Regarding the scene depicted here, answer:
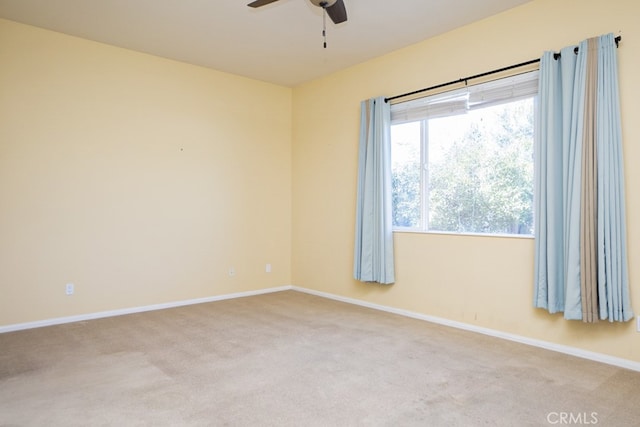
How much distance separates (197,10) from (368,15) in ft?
4.90

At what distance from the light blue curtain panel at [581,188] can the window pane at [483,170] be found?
255 millimetres

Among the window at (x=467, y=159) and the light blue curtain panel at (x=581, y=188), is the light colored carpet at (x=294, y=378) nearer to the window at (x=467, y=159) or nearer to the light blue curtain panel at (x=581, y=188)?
the light blue curtain panel at (x=581, y=188)

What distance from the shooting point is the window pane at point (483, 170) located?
3.48 m

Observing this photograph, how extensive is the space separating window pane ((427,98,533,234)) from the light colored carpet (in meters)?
1.05

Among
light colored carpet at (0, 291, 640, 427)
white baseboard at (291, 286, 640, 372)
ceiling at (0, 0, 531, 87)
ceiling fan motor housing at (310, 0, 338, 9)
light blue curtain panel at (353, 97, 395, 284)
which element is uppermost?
ceiling at (0, 0, 531, 87)

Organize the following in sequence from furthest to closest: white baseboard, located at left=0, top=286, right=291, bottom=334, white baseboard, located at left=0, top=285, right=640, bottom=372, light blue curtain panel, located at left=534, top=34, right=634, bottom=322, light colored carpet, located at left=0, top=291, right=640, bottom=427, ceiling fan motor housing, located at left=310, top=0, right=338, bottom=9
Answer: white baseboard, located at left=0, top=286, right=291, bottom=334, white baseboard, located at left=0, top=285, right=640, bottom=372, light blue curtain panel, located at left=534, top=34, right=634, bottom=322, ceiling fan motor housing, located at left=310, top=0, right=338, bottom=9, light colored carpet, located at left=0, top=291, right=640, bottom=427

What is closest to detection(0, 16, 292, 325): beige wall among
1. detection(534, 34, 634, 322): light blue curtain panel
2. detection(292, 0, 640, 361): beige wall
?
detection(292, 0, 640, 361): beige wall

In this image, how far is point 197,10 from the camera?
139 inches

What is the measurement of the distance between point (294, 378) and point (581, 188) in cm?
241

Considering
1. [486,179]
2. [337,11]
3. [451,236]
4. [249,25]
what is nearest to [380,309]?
[451,236]

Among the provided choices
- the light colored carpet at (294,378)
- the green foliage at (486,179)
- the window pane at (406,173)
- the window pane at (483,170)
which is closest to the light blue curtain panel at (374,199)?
the window pane at (406,173)

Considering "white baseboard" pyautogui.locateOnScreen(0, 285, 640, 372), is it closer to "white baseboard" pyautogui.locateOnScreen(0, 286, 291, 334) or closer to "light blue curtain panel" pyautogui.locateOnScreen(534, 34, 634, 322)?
"white baseboard" pyautogui.locateOnScreen(0, 286, 291, 334)

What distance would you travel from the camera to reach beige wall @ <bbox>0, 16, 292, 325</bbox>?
381cm

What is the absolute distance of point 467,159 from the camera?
388 cm
